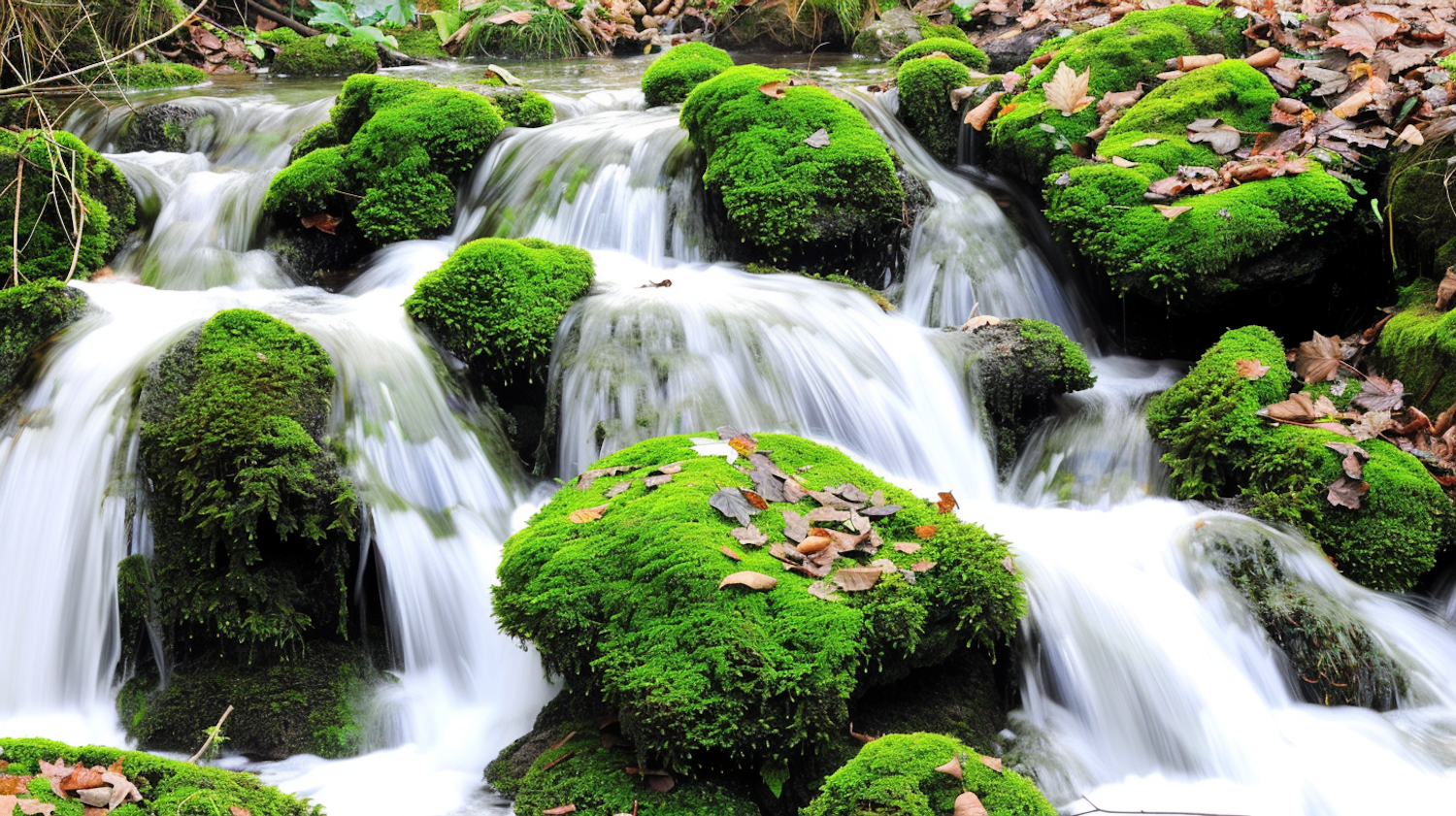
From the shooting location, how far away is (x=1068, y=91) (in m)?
6.61

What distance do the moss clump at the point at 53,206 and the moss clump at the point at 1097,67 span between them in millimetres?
5455

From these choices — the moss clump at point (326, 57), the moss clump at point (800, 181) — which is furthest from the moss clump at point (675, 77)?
the moss clump at point (326, 57)

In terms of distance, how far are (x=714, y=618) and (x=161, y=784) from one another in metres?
1.58

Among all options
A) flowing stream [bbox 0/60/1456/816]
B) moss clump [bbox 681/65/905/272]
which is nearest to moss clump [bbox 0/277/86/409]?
flowing stream [bbox 0/60/1456/816]

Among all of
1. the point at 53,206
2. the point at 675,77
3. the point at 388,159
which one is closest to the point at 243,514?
the point at 53,206

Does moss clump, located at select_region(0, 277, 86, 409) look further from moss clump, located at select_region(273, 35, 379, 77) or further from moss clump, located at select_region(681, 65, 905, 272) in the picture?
moss clump, located at select_region(273, 35, 379, 77)

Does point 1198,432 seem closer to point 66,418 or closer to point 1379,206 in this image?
point 1379,206

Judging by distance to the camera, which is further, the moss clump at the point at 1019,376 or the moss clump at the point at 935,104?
the moss clump at the point at 935,104

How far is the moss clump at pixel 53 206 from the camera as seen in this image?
5.78 m

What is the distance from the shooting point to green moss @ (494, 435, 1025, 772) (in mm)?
3012

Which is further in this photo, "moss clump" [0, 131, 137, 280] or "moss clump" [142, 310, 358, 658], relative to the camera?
"moss clump" [0, 131, 137, 280]

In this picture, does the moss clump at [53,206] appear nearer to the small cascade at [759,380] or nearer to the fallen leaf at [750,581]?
the small cascade at [759,380]

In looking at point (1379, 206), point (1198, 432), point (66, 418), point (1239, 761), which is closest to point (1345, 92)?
point (1379, 206)

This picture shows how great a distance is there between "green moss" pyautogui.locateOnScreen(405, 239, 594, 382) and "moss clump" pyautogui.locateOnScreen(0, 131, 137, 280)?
2.11m
